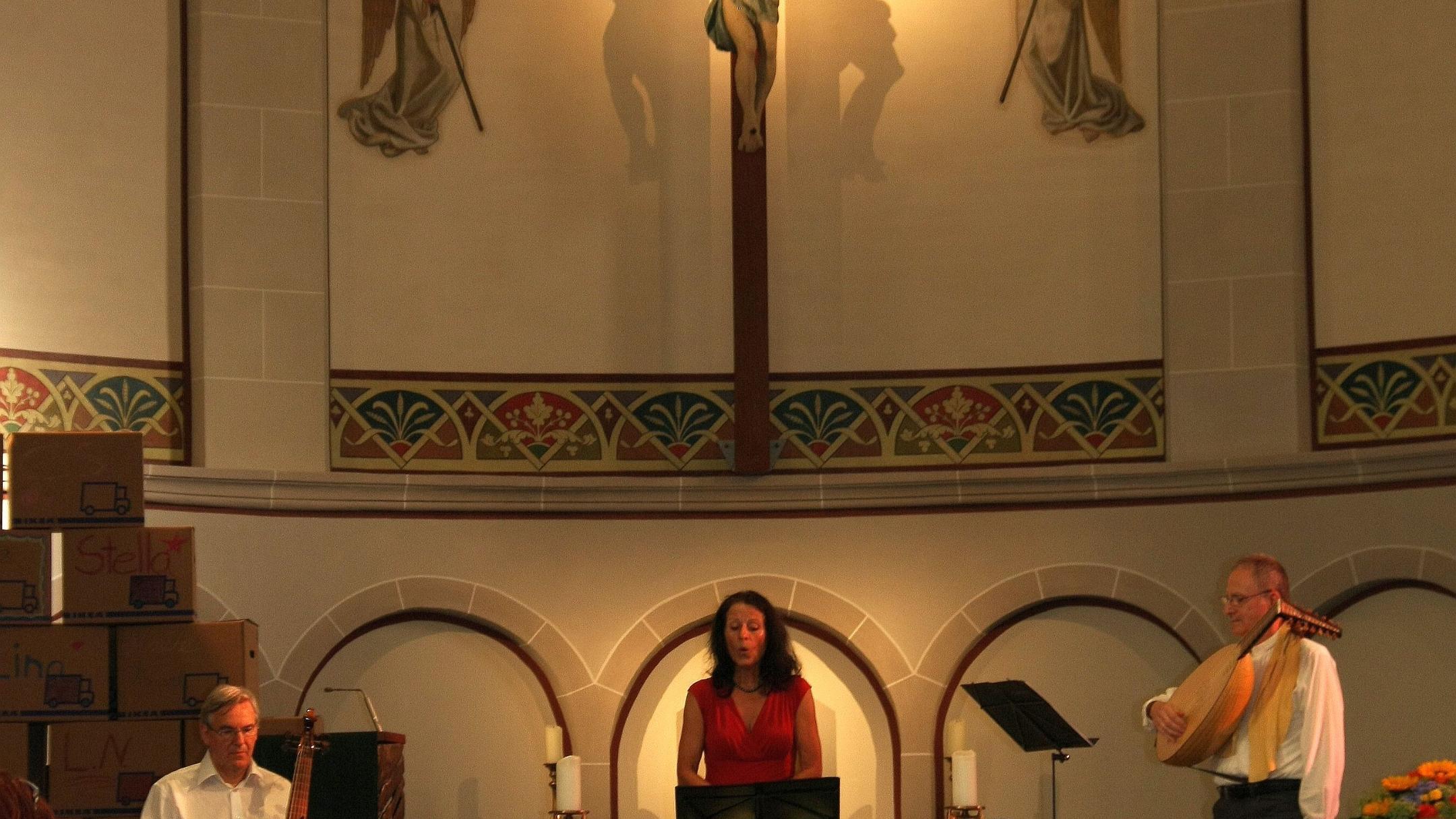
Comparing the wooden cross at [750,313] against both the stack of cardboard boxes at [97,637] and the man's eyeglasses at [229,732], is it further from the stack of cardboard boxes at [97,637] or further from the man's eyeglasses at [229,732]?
the man's eyeglasses at [229,732]

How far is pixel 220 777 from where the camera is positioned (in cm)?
522

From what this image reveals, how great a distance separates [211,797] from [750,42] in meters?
3.80

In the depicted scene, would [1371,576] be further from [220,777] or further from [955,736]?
[220,777]

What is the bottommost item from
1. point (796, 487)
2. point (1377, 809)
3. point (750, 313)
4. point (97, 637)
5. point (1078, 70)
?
point (1377, 809)

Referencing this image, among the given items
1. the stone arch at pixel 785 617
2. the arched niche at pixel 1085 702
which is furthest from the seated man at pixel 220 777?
the arched niche at pixel 1085 702

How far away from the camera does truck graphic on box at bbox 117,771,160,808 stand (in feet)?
18.8

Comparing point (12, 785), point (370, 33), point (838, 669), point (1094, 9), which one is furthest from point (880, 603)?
point (12, 785)

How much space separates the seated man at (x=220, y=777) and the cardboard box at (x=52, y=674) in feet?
2.23

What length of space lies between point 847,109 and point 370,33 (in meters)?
2.04

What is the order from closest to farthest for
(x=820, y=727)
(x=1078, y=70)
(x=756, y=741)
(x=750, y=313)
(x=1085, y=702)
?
(x=756, y=741) < (x=1085, y=702) < (x=820, y=727) < (x=750, y=313) < (x=1078, y=70)

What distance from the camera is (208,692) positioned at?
584cm

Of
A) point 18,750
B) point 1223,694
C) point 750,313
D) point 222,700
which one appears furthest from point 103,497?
point 1223,694

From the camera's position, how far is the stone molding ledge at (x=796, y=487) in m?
7.10

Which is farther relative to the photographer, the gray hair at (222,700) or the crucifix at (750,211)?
the crucifix at (750,211)
